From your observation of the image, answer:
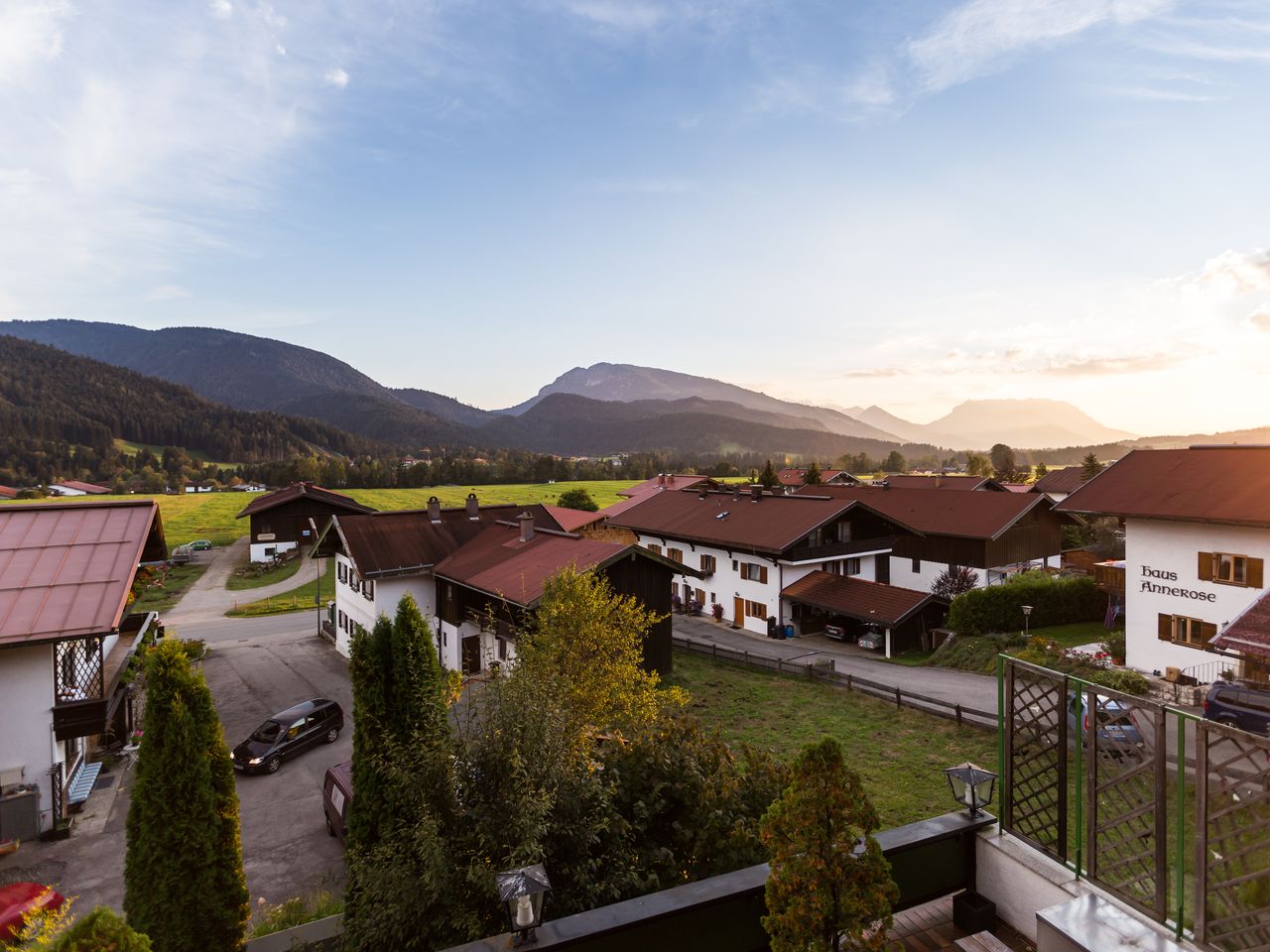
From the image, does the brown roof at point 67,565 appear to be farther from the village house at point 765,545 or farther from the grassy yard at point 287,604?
the grassy yard at point 287,604

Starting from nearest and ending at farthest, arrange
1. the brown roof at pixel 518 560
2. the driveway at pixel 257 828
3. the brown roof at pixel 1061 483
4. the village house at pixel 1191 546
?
the driveway at pixel 257 828, the village house at pixel 1191 546, the brown roof at pixel 518 560, the brown roof at pixel 1061 483

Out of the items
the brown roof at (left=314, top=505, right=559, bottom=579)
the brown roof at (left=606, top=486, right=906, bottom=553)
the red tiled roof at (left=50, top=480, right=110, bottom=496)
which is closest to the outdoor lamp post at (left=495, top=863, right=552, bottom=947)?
the brown roof at (left=314, top=505, right=559, bottom=579)

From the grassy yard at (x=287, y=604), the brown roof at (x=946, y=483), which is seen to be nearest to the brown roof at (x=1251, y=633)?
the brown roof at (x=946, y=483)

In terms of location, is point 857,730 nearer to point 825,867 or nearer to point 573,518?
point 825,867


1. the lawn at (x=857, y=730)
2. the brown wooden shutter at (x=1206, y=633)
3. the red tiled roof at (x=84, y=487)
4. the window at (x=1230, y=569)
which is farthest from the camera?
the red tiled roof at (x=84, y=487)

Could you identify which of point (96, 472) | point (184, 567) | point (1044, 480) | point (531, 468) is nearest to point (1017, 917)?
point (184, 567)
